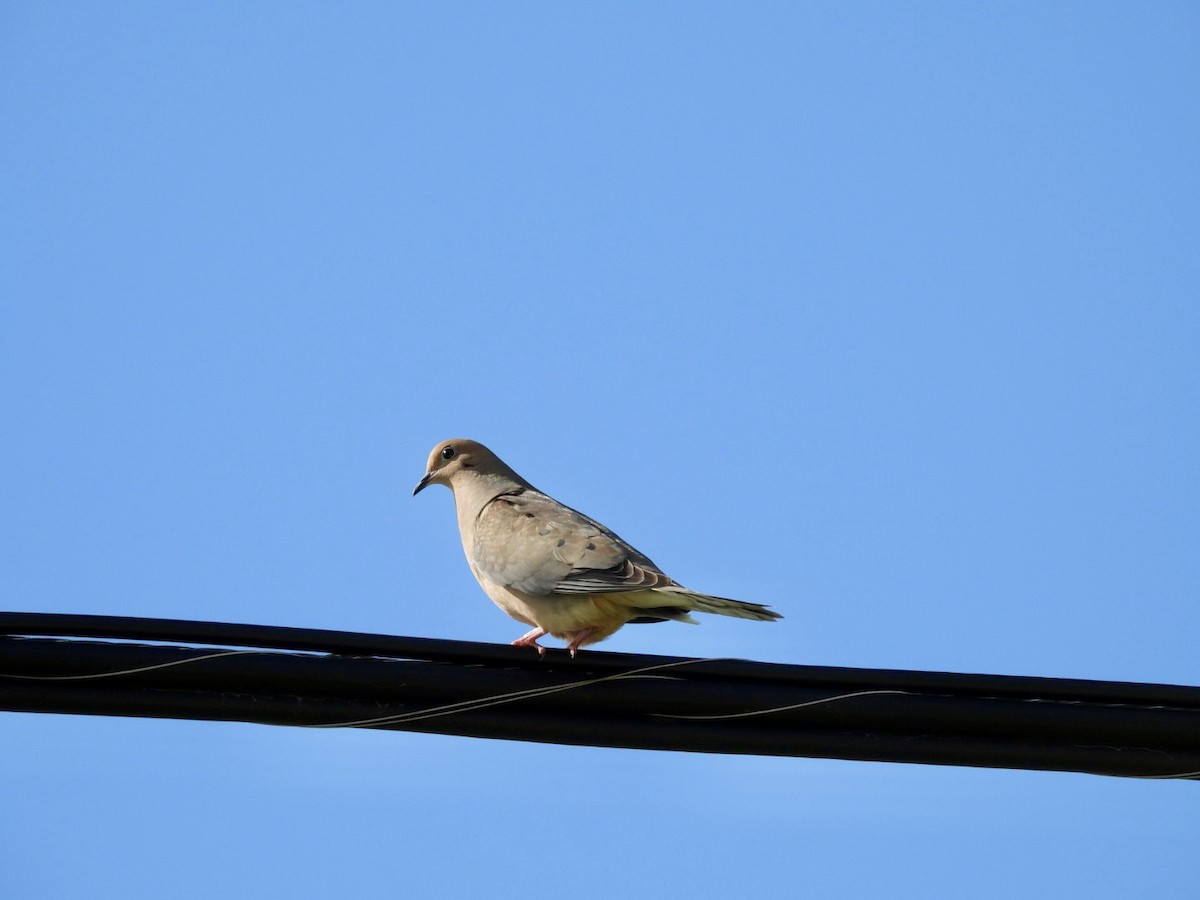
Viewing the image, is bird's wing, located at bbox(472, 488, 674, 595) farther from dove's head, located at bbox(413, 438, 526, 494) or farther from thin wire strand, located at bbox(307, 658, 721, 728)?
thin wire strand, located at bbox(307, 658, 721, 728)

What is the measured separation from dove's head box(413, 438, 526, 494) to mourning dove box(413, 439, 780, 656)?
0.78 m

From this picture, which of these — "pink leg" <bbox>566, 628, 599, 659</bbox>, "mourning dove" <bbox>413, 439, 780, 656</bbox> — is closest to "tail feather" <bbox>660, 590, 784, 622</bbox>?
"mourning dove" <bbox>413, 439, 780, 656</bbox>

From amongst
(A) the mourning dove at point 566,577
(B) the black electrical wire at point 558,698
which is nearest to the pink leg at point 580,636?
(A) the mourning dove at point 566,577

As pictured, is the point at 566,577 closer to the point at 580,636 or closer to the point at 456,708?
the point at 580,636

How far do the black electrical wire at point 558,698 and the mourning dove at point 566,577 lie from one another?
2.96 ft

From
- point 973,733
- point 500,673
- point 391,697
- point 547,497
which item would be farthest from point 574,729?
point 547,497

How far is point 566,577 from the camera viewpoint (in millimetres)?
6105

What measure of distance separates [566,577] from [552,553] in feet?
0.71

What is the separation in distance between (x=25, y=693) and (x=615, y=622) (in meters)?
2.55

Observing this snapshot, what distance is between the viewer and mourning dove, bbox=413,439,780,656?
5773mm

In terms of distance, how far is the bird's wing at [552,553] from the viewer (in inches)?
234

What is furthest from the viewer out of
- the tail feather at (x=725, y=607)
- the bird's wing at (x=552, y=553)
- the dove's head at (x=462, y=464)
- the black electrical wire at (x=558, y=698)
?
the dove's head at (x=462, y=464)

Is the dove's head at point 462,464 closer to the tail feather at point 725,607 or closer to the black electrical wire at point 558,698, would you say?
the tail feather at point 725,607

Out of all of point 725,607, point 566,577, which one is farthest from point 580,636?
point 725,607
